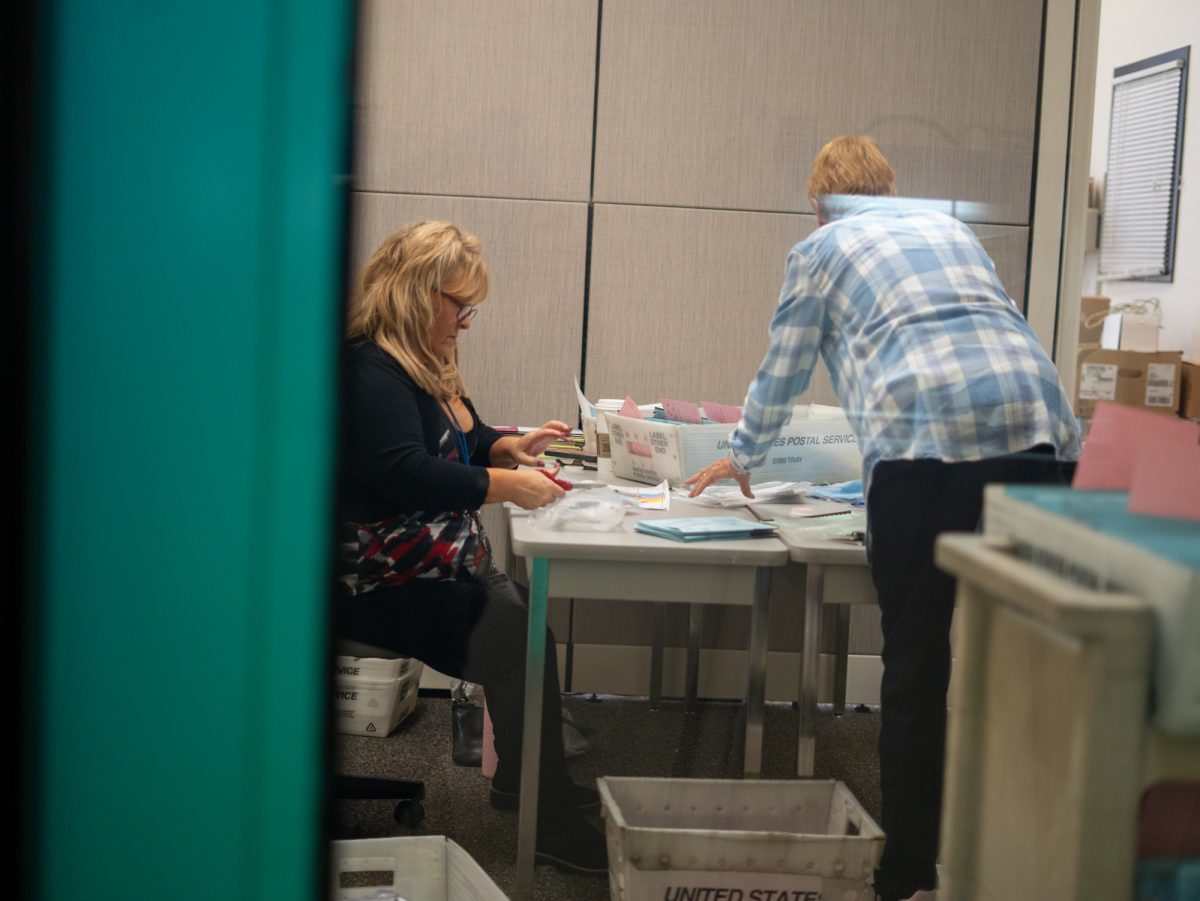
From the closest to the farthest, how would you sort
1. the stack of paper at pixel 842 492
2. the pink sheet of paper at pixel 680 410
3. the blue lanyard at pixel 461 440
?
the stack of paper at pixel 842 492 → the blue lanyard at pixel 461 440 → the pink sheet of paper at pixel 680 410

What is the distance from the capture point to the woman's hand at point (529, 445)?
171 centimetres

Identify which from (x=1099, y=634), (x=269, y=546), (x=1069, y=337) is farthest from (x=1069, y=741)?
(x=269, y=546)

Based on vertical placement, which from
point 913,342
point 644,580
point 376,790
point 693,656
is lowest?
point 376,790

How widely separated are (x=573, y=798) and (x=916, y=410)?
2.43 feet

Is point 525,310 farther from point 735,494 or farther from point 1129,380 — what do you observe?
point 1129,380

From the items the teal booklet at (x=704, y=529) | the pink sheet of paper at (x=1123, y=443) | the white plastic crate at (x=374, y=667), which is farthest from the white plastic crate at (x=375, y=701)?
the pink sheet of paper at (x=1123, y=443)

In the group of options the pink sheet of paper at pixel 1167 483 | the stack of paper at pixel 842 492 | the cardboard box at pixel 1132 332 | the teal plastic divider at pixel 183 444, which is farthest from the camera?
the stack of paper at pixel 842 492

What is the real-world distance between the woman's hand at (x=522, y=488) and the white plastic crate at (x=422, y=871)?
49 cm

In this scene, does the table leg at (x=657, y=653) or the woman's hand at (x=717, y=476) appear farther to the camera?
the woman's hand at (x=717, y=476)

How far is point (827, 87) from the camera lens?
1438mm

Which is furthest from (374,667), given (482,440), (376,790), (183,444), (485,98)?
(485,98)

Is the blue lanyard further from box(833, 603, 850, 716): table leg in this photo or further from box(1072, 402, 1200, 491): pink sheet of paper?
box(1072, 402, 1200, 491): pink sheet of paper

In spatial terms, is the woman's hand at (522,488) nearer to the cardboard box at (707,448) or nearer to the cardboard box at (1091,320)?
the cardboard box at (707,448)

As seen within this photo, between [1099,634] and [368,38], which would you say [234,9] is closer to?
[368,38]
